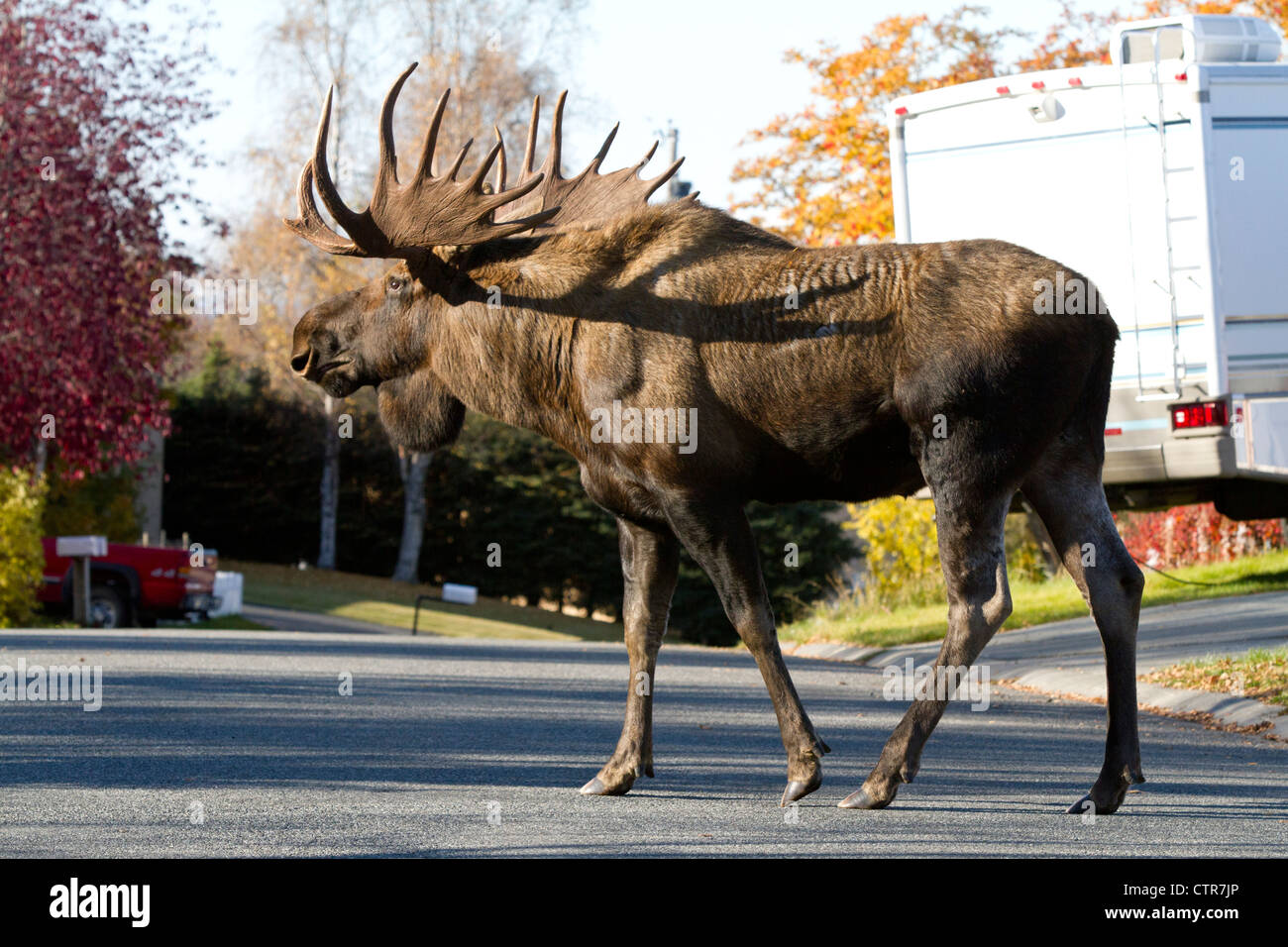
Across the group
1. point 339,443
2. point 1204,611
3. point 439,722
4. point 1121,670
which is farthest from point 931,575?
point 339,443

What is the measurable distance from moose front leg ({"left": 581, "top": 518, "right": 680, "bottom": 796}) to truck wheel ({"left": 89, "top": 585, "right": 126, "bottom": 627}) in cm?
1705

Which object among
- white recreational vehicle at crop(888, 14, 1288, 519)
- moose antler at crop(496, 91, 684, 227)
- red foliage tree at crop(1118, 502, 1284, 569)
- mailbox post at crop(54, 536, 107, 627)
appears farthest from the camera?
red foliage tree at crop(1118, 502, 1284, 569)

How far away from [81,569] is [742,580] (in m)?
16.2

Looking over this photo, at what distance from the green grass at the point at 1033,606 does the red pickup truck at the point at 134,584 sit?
8.65m

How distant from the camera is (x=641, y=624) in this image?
6.56m

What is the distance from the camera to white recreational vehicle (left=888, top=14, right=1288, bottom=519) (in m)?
12.7

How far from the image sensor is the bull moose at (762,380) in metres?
5.78

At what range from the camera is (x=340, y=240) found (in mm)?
6859

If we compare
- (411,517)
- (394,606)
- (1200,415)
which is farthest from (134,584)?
(1200,415)
